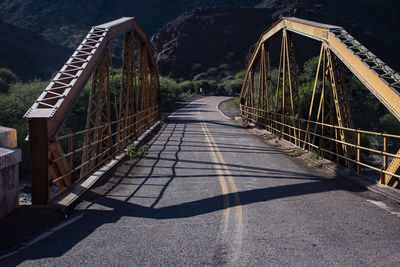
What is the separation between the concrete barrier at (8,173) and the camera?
17.8 feet

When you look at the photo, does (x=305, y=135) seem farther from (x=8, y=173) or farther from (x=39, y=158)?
(x=8, y=173)

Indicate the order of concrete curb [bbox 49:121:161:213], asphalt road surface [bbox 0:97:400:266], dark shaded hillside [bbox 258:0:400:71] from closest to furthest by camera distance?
asphalt road surface [bbox 0:97:400:266] < concrete curb [bbox 49:121:161:213] < dark shaded hillside [bbox 258:0:400:71]

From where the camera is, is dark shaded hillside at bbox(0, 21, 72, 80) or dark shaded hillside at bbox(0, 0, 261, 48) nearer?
dark shaded hillside at bbox(0, 21, 72, 80)

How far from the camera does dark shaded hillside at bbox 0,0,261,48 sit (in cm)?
11200

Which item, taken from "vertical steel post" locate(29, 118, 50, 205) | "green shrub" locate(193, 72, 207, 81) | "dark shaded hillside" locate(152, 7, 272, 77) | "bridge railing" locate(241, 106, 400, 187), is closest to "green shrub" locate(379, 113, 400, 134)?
"bridge railing" locate(241, 106, 400, 187)

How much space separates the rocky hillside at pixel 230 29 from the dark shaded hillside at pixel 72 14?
24519 mm

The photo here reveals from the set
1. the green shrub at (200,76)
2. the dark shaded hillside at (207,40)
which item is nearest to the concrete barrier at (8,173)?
the green shrub at (200,76)

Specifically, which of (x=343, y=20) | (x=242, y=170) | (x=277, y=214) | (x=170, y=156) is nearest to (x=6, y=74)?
(x=170, y=156)

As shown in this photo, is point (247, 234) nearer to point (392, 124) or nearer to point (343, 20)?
point (392, 124)

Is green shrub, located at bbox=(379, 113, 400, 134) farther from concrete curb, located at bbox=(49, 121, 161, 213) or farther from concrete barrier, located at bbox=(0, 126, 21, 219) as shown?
concrete barrier, located at bbox=(0, 126, 21, 219)

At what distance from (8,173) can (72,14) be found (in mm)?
129564

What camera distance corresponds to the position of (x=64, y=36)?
110188mm

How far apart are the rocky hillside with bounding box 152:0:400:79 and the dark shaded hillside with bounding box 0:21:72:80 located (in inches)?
1299

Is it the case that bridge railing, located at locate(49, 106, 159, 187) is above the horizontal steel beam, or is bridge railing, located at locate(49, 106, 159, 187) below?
below
